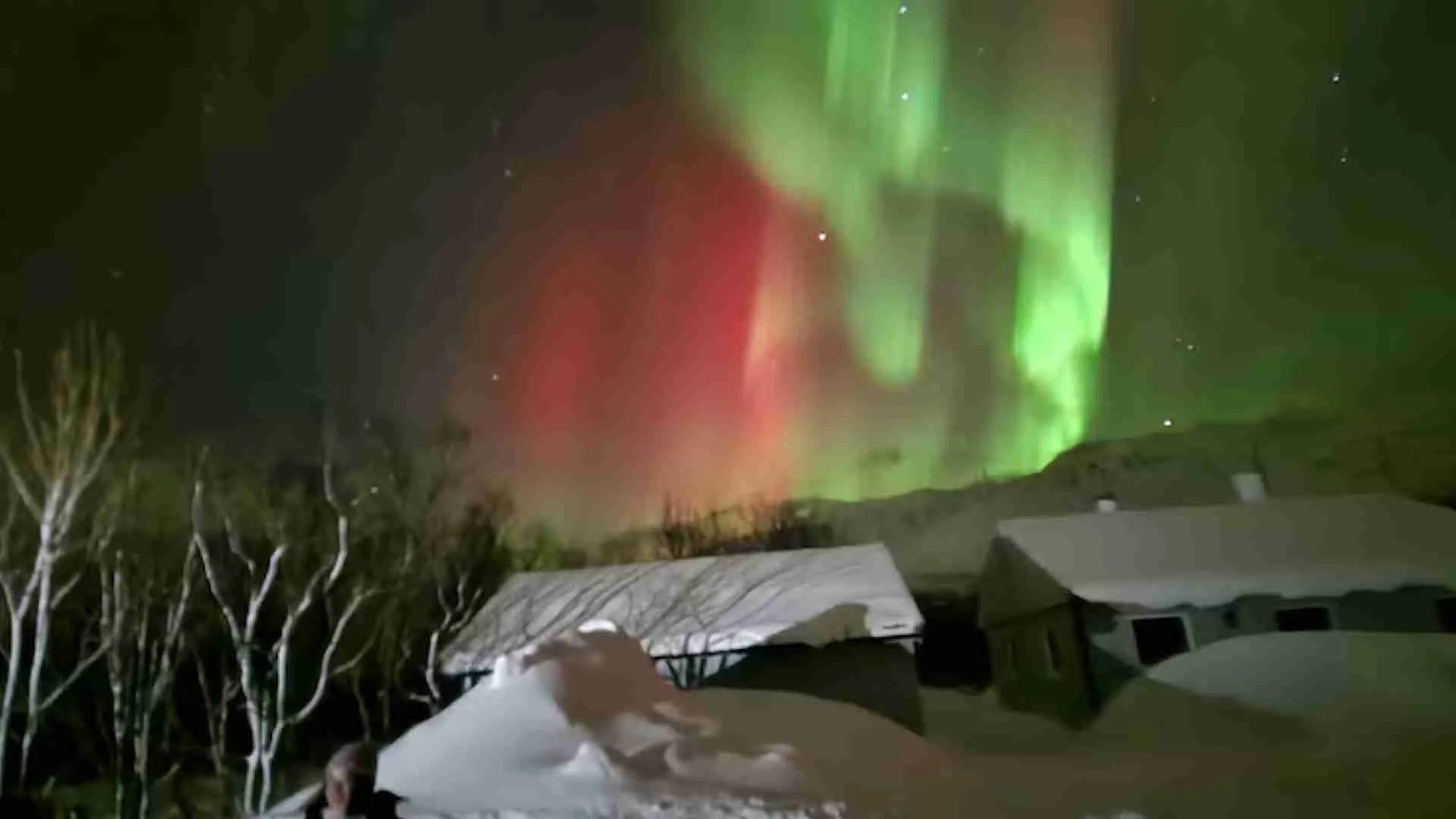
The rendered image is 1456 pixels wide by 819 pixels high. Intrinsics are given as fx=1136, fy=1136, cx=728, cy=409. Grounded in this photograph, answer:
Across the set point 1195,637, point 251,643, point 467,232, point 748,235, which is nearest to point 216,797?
point 251,643

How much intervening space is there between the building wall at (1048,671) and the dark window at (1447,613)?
175 centimetres

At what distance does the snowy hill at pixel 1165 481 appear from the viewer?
20.0 ft

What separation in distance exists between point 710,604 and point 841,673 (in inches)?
28.3

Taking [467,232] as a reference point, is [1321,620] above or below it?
below

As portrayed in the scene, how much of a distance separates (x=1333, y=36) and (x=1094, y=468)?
2.80m

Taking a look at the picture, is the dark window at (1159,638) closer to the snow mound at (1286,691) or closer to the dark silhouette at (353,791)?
the snow mound at (1286,691)

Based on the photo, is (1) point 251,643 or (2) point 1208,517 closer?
(1) point 251,643

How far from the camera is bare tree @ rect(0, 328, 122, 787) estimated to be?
17.4 feet

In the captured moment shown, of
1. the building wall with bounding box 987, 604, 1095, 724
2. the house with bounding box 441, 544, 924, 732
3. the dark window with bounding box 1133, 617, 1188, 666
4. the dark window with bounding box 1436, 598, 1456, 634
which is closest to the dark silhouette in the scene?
the house with bounding box 441, 544, 924, 732

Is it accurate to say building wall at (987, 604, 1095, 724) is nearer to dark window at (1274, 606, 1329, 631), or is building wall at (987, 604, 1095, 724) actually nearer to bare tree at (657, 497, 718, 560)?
dark window at (1274, 606, 1329, 631)

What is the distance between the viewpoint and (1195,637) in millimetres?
5742

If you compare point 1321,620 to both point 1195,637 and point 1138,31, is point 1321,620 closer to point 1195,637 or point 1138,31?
point 1195,637

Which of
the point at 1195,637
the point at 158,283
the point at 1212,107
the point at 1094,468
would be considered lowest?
the point at 1195,637

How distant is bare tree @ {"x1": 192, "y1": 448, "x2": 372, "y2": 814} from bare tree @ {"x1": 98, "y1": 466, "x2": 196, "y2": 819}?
0.60 ft
